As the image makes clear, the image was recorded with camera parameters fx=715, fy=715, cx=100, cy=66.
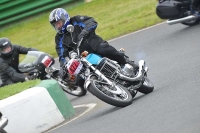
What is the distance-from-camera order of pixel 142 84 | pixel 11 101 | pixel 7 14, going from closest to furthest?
pixel 11 101 < pixel 142 84 < pixel 7 14

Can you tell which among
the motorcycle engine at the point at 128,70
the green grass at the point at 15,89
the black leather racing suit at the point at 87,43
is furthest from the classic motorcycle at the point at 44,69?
the motorcycle engine at the point at 128,70

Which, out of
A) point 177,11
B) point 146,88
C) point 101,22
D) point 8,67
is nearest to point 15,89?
point 146,88

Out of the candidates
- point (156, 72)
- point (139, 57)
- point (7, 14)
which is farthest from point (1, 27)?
point (156, 72)

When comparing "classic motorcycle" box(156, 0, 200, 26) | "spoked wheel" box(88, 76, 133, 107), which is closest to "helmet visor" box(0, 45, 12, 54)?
"classic motorcycle" box(156, 0, 200, 26)

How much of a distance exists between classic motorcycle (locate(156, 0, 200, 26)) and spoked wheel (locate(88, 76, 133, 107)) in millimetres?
6490

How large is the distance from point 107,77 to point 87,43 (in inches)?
26.0

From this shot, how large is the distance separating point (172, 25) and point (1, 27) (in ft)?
25.0

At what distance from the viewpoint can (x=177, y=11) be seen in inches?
663

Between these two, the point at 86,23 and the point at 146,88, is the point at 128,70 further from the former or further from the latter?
the point at 86,23

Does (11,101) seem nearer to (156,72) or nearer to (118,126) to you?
(118,126)

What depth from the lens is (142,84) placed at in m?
11.1

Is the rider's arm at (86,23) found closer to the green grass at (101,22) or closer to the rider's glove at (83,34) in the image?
the rider's glove at (83,34)

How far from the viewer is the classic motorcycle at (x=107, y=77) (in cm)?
1010

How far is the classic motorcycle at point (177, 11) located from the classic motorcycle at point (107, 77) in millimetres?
5701
